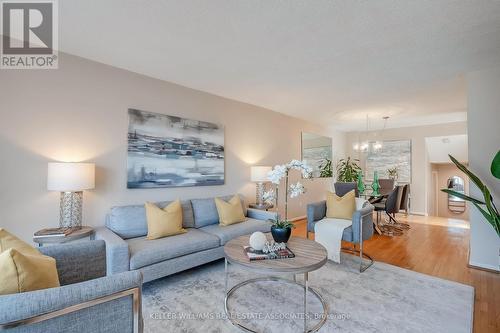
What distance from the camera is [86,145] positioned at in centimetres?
279

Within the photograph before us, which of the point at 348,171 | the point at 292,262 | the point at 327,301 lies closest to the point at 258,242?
the point at 292,262

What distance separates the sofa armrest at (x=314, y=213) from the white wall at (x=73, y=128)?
A: 1.56m

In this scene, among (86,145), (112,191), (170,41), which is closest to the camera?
(170,41)

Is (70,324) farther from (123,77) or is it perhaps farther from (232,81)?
(232,81)

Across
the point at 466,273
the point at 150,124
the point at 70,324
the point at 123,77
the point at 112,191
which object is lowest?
the point at 466,273

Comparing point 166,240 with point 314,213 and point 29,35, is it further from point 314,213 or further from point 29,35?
point 29,35

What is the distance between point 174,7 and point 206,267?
2786mm

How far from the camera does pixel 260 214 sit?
3750 mm

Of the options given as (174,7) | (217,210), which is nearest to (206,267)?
(217,210)

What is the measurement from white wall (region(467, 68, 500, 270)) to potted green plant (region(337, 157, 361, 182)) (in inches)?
138

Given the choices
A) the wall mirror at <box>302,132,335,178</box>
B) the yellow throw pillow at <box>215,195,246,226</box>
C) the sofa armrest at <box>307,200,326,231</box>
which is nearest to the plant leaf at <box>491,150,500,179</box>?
the sofa armrest at <box>307,200,326,231</box>

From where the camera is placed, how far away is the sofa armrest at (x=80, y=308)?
924mm

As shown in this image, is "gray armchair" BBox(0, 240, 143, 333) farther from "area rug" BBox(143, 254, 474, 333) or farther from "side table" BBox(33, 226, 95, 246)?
"side table" BBox(33, 226, 95, 246)

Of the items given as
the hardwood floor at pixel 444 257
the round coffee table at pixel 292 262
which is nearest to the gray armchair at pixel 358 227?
the hardwood floor at pixel 444 257
